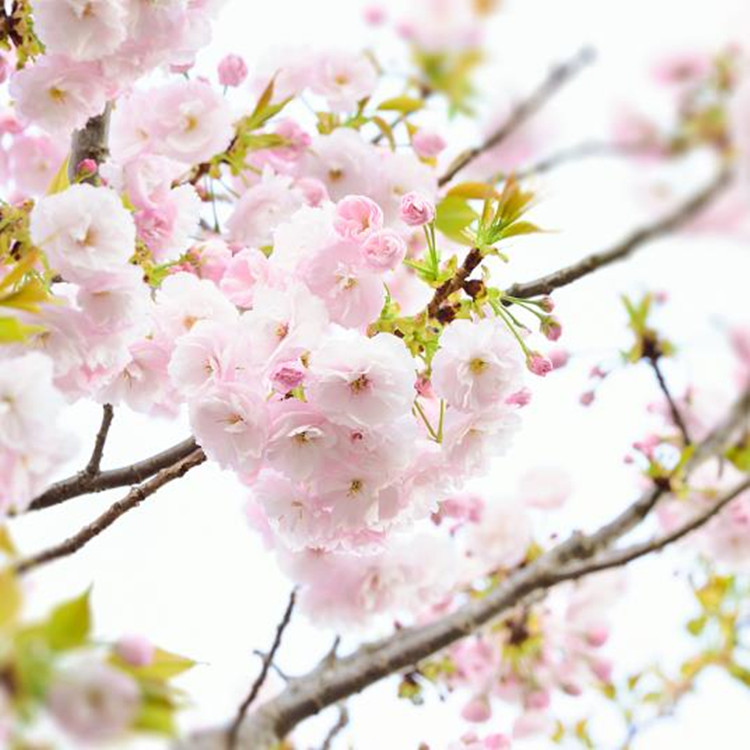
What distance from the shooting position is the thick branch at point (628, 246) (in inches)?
39.8

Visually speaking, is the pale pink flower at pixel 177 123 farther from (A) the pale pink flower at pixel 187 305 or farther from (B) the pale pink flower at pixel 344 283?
(B) the pale pink flower at pixel 344 283

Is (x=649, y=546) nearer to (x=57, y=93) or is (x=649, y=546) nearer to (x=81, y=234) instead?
(x=81, y=234)

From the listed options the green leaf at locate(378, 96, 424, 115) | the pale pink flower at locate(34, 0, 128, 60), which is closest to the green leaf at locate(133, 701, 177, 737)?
the pale pink flower at locate(34, 0, 128, 60)

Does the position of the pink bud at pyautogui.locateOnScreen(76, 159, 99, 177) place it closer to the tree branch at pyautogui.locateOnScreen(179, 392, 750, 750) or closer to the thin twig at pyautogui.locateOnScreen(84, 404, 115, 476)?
the thin twig at pyautogui.locateOnScreen(84, 404, 115, 476)

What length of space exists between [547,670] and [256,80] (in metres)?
1.81

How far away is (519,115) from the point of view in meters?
2.07

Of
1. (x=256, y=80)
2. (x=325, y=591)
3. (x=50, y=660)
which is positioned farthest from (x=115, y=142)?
(x=50, y=660)

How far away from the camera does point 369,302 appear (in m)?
1.27

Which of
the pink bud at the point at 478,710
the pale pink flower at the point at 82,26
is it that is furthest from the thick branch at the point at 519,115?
the pink bud at the point at 478,710

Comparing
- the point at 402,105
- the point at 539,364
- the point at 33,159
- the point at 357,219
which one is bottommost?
the point at 539,364

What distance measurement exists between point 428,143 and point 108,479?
3.04ft

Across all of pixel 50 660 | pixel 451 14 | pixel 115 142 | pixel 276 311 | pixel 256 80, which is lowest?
pixel 50 660

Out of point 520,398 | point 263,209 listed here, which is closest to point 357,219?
point 520,398

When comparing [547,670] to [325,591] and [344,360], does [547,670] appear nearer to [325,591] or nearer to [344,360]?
[325,591]
